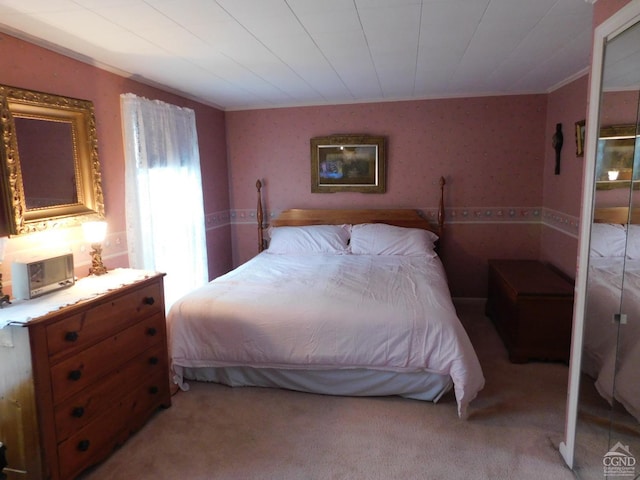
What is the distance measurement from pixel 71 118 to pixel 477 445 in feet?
9.80

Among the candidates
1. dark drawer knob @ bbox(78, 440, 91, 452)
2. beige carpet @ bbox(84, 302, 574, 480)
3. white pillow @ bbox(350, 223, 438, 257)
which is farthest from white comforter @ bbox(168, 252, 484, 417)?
white pillow @ bbox(350, 223, 438, 257)

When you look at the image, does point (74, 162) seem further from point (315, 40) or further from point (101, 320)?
point (315, 40)

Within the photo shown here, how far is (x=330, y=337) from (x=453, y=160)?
2560 mm

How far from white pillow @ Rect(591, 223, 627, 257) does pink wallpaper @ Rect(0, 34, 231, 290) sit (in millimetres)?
2799

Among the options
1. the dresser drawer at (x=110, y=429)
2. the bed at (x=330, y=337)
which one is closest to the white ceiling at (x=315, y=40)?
the bed at (x=330, y=337)

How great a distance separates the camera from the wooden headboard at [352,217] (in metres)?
4.35

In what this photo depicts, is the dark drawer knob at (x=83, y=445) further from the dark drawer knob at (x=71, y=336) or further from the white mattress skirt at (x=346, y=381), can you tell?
the white mattress skirt at (x=346, y=381)

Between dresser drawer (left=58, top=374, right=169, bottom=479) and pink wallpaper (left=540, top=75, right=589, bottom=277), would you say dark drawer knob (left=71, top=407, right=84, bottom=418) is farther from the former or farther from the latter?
pink wallpaper (left=540, top=75, right=589, bottom=277)

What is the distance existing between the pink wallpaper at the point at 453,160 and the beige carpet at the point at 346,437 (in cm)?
176

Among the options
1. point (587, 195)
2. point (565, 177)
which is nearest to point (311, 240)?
point (565, 177)

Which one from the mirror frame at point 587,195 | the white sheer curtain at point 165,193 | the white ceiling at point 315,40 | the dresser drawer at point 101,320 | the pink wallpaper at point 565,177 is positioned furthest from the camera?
the pink wallpaper at point 565,177

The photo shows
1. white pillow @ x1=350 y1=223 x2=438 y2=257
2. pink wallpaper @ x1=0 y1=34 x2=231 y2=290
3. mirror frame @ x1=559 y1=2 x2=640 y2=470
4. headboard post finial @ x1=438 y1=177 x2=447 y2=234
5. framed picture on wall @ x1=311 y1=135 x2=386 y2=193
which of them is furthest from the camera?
framed picture on wall @ x1=311 y1=135 x2=386 y2=193

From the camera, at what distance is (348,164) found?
4.50 m

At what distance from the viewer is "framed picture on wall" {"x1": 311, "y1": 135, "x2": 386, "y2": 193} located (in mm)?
4398
